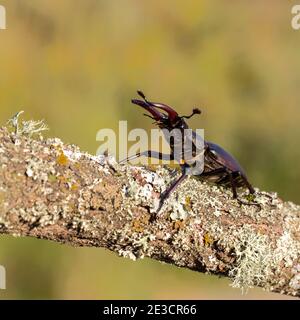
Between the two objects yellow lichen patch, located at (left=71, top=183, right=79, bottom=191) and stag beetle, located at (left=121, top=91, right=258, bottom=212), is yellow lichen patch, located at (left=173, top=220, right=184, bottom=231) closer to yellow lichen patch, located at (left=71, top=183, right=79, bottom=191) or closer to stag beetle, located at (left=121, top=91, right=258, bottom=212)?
stag beetle, located at (left=121, top=91, right=258, bottom=212)

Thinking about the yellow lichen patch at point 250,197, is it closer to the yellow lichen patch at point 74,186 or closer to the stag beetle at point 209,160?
the stag beetle at point 209,160

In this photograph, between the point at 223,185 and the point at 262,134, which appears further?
the point at 262,134

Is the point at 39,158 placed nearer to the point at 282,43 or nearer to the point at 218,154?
the point at 218,154

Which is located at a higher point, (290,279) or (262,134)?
(262,134)

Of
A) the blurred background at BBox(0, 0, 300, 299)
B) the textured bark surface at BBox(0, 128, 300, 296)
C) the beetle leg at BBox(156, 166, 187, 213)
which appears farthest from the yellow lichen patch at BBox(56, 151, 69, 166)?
the blurred background at BBox(0, 0, 300, 299)

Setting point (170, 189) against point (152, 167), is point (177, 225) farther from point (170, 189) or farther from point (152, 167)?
point (152, 167)

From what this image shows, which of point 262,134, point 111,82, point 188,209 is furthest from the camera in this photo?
point 262,134
